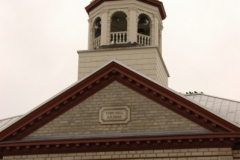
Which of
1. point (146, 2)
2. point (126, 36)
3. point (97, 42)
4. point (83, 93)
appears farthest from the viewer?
point (146, 2)

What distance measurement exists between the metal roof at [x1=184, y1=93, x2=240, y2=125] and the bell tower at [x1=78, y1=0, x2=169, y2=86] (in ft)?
9.21

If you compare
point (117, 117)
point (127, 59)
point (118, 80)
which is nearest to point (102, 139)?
point (117, 117)

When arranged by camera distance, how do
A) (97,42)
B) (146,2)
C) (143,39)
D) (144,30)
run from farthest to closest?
(144,30), (146,2), (97,42), (143,39)

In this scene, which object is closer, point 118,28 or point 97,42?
point 97,42

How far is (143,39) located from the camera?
3353 cm

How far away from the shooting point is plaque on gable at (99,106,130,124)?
2664 cm

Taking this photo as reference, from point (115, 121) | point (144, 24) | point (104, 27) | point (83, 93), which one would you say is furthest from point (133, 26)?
point (115, 121)

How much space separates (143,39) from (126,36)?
3.44 ft

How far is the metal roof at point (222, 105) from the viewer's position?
92.7 ft

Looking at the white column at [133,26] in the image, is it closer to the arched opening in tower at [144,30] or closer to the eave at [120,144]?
the arched opening in tower at [144,30]

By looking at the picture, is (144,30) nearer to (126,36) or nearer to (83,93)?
(126,36)

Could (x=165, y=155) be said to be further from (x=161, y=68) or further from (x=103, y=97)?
(x=161, y=68)

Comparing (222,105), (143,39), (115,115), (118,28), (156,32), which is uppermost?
(118,28)

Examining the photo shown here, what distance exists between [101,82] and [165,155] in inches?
176
